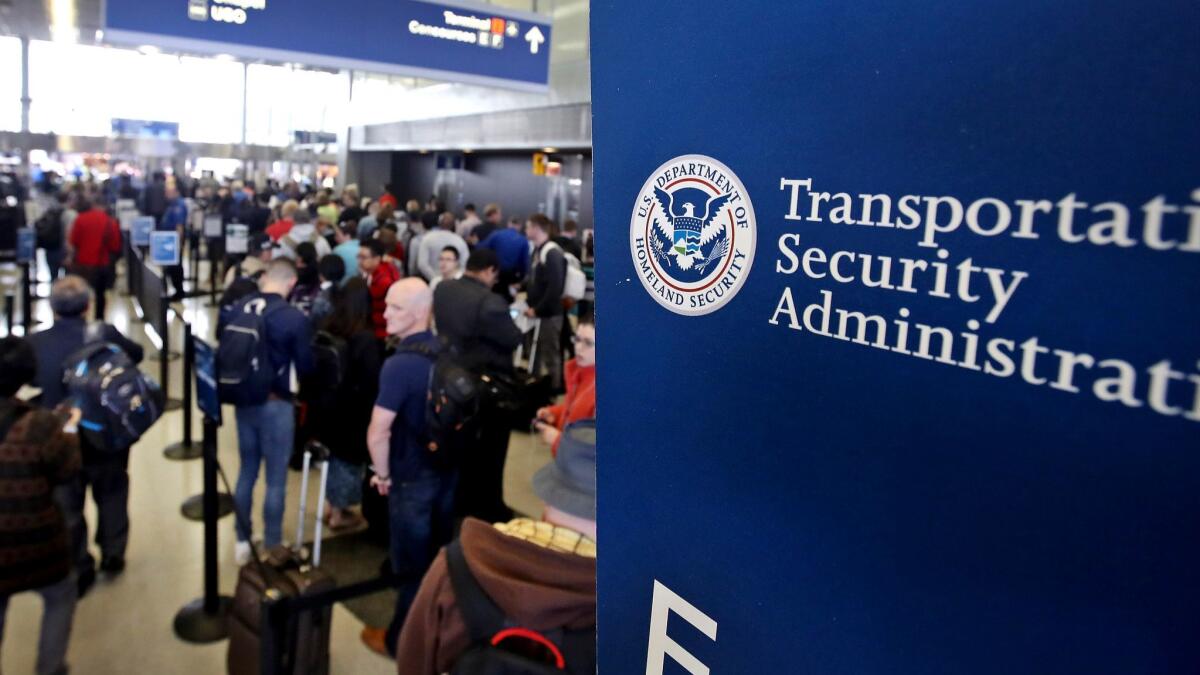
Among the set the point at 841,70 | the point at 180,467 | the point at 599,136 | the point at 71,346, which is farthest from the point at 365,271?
the point at 841,70

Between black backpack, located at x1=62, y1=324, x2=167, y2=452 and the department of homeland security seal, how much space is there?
3528 millimetres

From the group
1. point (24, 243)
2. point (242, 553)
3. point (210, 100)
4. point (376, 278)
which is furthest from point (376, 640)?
point (210, 100)

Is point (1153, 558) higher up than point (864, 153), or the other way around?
point (864, 153)

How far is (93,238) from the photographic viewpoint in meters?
9.80

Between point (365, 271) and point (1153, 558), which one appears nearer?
point (1153, 558)

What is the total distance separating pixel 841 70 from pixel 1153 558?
50cm

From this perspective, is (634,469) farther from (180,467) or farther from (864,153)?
(180,467)

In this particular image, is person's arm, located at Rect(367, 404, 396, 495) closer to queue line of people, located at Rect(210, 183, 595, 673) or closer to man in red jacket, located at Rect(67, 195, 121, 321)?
queue line of people, located at Rect(210, 183, 595, 673)

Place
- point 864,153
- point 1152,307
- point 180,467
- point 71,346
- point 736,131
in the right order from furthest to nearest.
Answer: point 180,467 → point 71,346 → point 736,131 → point 864,153 → point 1152,307

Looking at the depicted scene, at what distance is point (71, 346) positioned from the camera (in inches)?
159

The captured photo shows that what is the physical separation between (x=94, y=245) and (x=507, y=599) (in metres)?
10.1

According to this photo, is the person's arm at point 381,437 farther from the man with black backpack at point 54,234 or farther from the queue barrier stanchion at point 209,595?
the man with black backpack at point 54,234

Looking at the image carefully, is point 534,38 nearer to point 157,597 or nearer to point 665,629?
point 157,597

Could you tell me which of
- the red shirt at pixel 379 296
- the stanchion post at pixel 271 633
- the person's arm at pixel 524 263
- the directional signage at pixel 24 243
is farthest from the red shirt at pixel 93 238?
the stanchion post at pixel 271 633
